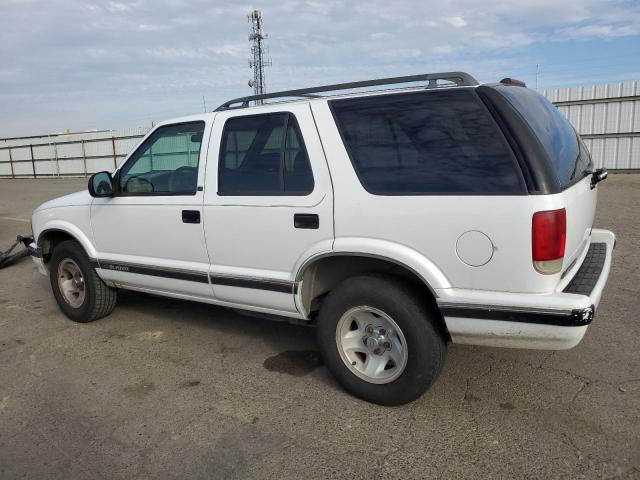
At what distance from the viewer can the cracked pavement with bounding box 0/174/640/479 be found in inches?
108

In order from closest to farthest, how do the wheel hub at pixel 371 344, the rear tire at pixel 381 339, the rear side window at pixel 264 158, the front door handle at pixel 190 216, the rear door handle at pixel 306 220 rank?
the rear tire at pixel 381 339, the wheel hub at pixel 371 344, the rear door handle at pixel 306 220, the rear side window at pixel 264 158, the front door handle at pixel 190 216

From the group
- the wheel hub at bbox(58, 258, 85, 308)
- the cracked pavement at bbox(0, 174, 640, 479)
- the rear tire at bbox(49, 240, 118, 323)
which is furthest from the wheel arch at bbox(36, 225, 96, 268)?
the cracked pavement at bbox(0, 174, 640, 479)

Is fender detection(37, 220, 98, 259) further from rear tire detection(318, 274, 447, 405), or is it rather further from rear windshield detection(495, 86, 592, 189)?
rear windshield detection(495, 86, 592, 189)

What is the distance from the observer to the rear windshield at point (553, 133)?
2887mm

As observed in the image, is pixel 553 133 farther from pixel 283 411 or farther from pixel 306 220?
pixel 283 411

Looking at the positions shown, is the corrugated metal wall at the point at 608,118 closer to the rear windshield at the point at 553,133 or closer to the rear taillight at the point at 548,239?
the rear windshield at the point at 553,133

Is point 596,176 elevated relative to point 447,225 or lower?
elevated

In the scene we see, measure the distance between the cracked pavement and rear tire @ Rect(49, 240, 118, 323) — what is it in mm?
225

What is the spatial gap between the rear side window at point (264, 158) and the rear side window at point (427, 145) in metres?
0.36

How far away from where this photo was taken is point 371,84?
3346 millimetres

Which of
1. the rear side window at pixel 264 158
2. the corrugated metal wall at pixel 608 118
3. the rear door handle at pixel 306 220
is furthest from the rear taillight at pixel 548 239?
the corrugated metal wall at pixel 608 118

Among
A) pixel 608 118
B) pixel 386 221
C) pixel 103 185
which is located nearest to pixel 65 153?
pixel 608 118

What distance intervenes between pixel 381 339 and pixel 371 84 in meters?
1.58

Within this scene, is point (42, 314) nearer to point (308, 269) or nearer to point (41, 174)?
point (308, 269)
